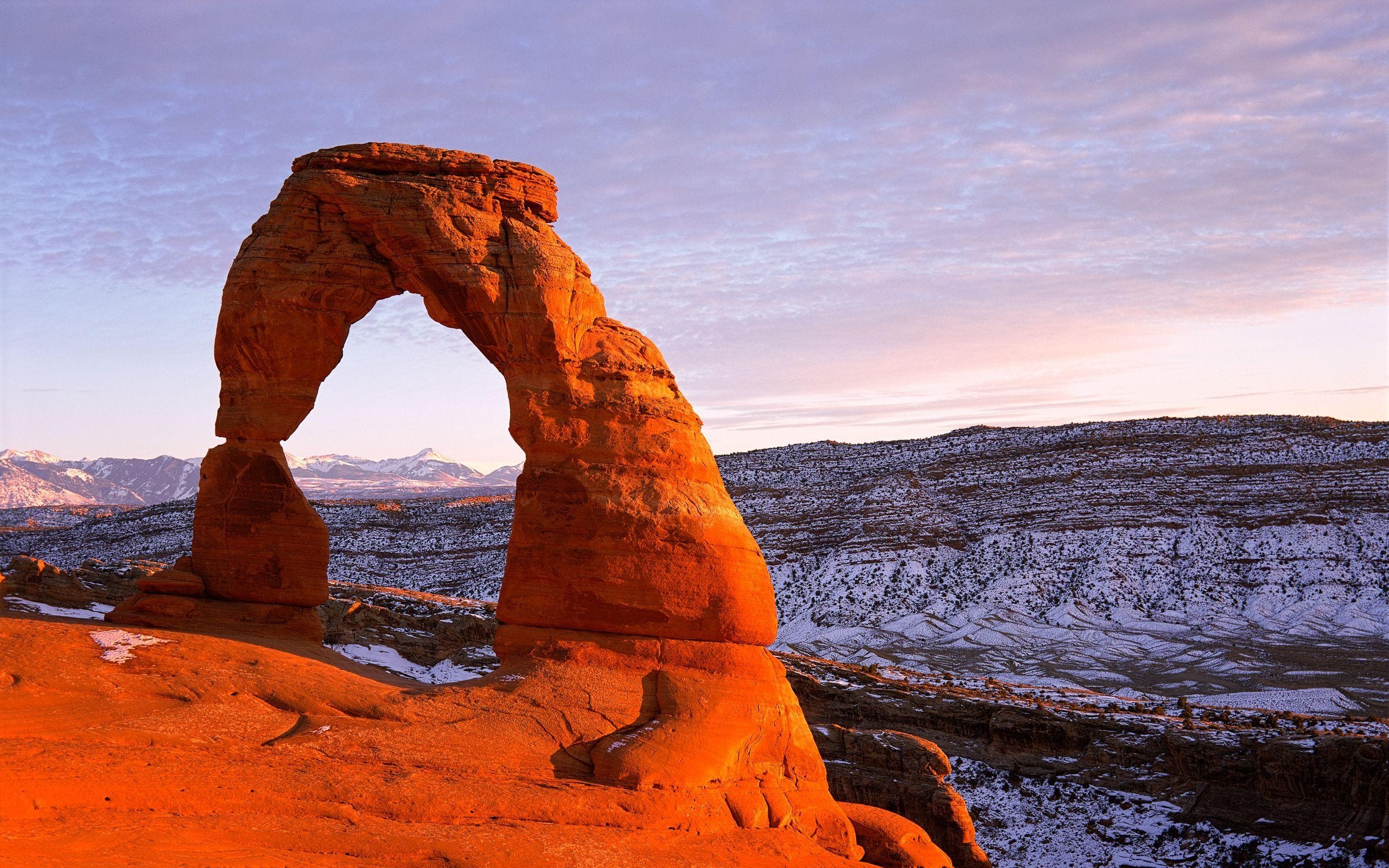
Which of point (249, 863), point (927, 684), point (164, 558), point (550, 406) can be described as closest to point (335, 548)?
point (164, 558)

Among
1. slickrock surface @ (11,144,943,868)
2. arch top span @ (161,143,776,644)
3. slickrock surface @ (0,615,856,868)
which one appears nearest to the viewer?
slickrock surface @ (0,615,856,868)

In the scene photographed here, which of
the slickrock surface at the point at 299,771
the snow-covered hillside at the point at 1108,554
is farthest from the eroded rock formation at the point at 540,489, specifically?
the snow-covered hillside at the point at 1108,554

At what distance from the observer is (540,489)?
16188 millimetres

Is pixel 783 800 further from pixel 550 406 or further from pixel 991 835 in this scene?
pixel 991 835

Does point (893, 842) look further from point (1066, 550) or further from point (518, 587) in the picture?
point (1066, 550)

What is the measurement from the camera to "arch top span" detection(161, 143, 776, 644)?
1585cm

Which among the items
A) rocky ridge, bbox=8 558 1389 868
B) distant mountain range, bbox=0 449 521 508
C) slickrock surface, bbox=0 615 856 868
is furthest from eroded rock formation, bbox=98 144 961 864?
distant mountain range, bbox=0 449 521 508

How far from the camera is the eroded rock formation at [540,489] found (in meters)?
15.4

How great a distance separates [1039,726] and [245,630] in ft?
65.8

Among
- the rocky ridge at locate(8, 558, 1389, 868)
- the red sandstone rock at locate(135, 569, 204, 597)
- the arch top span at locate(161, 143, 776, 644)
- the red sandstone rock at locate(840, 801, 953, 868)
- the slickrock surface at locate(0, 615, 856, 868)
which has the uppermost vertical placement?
the arch top span at locate(161, 143, 776, 644)

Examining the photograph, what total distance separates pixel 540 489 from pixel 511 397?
5.06 ft

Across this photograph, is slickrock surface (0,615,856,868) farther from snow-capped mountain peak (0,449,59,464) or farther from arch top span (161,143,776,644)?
snow-capped mountain peak (0,449,59,464)

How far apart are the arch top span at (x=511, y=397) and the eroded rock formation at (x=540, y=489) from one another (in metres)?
0.03

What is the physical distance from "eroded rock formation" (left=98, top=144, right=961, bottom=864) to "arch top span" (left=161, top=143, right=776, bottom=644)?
0.10 feet
